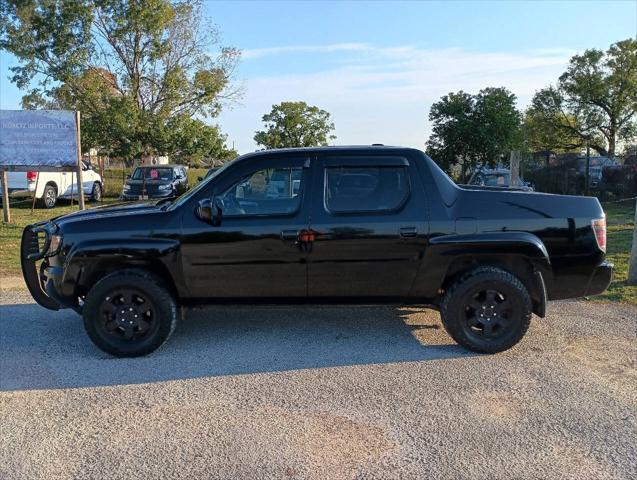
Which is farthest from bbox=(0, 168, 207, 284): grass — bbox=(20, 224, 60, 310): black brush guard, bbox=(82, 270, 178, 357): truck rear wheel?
bbox=(82, 270, 178, 357): truck rear wheel

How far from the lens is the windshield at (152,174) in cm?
2100

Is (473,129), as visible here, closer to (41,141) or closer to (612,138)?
(612,138)

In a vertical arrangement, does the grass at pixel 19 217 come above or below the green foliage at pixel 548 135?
below

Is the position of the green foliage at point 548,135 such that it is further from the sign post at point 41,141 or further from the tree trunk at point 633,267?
the tree trunk at point 633,267

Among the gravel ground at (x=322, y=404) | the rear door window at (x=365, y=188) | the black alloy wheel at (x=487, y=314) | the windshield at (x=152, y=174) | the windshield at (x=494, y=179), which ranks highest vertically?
the windshield at (x=152, y=174)

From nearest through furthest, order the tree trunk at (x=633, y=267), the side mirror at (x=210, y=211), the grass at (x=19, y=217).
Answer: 1. the side mirror at (x=210, y=211)
2. the tree trunk at (x=633, y=267)
3. the grass at (x=19, y=217)

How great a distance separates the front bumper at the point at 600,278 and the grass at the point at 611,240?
6.43 feet

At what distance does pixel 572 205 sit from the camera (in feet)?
16.3

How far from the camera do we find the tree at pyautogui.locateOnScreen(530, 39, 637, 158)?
32.6 m

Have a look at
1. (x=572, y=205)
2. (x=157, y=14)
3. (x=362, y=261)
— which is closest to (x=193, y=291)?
(x=362, y=261)

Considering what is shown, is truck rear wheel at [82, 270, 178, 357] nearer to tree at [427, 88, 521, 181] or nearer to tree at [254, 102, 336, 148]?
tree at [427, 88, 521, 181]

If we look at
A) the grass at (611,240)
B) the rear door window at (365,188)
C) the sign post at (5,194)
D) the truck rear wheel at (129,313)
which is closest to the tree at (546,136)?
the grass at (611,240)

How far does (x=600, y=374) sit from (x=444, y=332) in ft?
4.76

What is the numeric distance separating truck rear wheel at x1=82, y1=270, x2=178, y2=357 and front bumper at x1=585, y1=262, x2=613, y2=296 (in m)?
3.72
